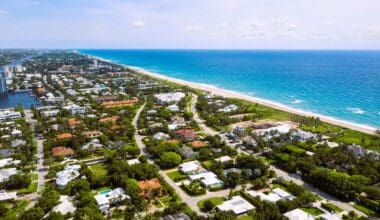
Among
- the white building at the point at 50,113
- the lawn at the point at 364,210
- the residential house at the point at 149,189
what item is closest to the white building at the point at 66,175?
the residential house at the point at 149,189

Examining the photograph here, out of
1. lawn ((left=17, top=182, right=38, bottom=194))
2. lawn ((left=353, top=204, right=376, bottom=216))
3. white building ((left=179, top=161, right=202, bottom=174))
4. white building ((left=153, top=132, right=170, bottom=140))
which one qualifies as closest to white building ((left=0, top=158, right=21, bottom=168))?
lawn ((left=17, top=182, right=38, bottom=194))

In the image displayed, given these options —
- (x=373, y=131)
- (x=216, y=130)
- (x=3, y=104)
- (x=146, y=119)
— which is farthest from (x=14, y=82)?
(x=373, y=131)

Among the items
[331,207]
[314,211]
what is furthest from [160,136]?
[331,207]

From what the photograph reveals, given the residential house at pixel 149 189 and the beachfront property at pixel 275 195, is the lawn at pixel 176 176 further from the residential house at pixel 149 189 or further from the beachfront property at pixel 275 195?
the beachfront property at pixel 275 195

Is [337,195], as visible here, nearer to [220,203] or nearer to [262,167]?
[262,167]

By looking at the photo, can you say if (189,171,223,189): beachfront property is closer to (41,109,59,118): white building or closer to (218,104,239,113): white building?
(218,104,239,113): white building
